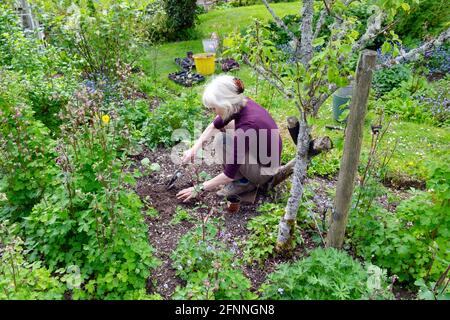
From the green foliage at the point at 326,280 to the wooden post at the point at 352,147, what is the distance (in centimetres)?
25

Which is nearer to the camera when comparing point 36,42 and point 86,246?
point 86,246

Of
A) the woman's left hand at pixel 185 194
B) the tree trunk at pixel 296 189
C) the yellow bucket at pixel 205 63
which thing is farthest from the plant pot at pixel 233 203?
the yellow bucket at pixel 205 63

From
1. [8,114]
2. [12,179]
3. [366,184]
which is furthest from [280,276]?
[8,114]

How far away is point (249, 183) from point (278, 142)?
0.46m

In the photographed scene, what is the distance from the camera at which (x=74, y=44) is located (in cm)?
534

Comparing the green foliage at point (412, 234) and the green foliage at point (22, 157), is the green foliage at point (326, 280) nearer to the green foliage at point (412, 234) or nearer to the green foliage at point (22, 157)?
the green foliage at point (412, 234)

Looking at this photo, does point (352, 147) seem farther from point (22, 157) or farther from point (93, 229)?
point (22, 157)

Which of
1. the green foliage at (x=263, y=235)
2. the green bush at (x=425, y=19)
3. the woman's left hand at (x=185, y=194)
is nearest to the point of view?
the green foliage at (x=263, y=235)

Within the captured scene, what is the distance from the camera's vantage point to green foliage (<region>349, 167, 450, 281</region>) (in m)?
2.37

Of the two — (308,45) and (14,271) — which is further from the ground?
(308,45)

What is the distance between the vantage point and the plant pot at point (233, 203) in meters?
3.28

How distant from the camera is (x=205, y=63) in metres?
6.99
